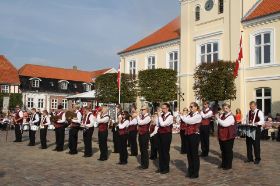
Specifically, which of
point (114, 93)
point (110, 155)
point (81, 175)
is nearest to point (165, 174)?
point (81, 175)

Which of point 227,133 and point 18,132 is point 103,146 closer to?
point 227,133

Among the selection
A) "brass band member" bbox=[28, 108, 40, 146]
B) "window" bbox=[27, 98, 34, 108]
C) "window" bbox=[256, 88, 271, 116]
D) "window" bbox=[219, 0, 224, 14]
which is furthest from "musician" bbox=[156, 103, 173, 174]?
"window" bbox=[27, 98, 34, 108]

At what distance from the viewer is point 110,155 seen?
531 inches

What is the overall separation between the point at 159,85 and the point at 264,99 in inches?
280

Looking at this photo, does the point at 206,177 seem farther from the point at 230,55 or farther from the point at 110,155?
the point at 230,55

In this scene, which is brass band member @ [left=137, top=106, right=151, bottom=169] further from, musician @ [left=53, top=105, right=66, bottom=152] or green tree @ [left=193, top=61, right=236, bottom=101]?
green tree @ [left=193, top=61, right=236, bottom=101]

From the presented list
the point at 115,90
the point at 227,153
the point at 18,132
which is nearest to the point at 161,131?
the point at 227,153

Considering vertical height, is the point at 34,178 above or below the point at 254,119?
below

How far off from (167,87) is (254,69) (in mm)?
6187

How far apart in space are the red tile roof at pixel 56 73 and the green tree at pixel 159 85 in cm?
3616

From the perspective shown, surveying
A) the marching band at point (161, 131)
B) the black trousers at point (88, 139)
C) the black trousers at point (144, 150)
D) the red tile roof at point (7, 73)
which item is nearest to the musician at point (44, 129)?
the marching band at point (161, 131)

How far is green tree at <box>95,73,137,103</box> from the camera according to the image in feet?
101

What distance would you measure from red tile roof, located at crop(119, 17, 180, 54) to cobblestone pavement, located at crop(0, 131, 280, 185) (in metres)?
19.5

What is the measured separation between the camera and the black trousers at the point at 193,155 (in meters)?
9.08
